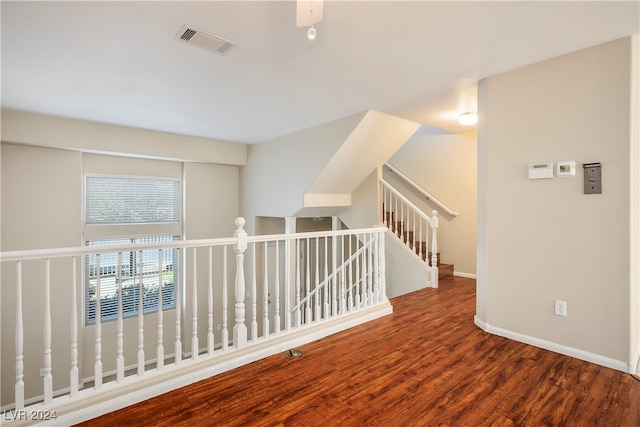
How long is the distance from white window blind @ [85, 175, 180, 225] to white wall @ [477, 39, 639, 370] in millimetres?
5001

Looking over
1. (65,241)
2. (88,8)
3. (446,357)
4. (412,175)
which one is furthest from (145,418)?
(412,175)

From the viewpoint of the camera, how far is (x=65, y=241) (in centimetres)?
454

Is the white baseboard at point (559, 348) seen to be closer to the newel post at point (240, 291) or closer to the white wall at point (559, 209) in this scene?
the white wall at point (559, 209)

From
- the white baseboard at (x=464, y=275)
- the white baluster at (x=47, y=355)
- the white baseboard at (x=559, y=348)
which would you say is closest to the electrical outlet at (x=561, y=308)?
the white baseboard at (x=559, y=348)

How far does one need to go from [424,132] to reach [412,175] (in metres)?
0.88

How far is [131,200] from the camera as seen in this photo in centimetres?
529

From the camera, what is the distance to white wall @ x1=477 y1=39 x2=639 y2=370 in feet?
7.73

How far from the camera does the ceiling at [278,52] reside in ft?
6.53

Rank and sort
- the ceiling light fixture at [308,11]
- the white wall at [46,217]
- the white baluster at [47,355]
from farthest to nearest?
the white wall at [46,217], the white baluster at [47,355], the ceiling light fixture at [308,11]


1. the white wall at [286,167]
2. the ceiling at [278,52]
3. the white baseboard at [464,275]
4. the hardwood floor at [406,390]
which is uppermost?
the ceiling at [278,52]

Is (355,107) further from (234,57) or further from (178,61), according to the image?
(178,61)

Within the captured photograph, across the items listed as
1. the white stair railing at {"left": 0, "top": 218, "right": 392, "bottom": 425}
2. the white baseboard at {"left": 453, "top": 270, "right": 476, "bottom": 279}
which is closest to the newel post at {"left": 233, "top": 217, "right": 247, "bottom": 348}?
the white stair railing at {"left": 0, "top": 218, "right": 392, "bottom": 425}

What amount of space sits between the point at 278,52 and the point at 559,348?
336cm

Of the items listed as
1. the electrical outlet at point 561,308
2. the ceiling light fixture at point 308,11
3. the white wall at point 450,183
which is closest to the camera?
the ceiling light fixture at point 308,11
